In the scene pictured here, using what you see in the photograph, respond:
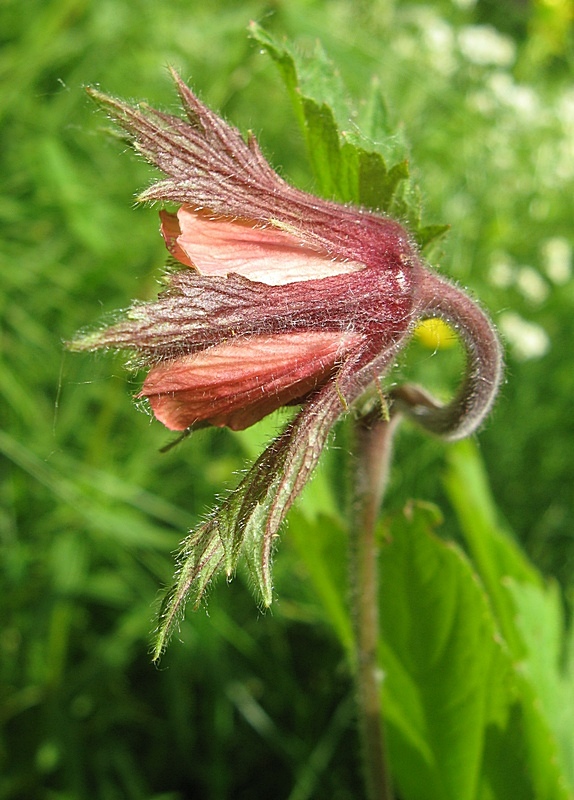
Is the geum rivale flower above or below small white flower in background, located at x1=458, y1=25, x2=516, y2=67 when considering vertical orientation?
below

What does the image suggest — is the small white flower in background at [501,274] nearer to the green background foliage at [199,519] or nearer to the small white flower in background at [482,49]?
the green background foliage at [199,519]

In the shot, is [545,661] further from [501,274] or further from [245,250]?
[501,274]

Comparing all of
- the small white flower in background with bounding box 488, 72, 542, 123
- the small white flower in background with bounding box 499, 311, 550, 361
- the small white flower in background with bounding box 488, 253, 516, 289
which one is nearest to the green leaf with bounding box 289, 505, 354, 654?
the small white flower in background with bounding box 499, 311, 550, 361

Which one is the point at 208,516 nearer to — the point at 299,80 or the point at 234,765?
the point at 299,80

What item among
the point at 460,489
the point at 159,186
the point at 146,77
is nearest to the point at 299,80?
the point at 159,186

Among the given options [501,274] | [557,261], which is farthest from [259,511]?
[557,261]

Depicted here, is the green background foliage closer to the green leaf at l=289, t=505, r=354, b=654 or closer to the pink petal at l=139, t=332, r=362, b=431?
the green leaf at l=289, t=505, r=354, b=654

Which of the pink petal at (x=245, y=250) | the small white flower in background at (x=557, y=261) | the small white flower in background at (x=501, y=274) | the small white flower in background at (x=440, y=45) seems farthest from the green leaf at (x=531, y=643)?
the small white flower in background at (x=440, y=45)
